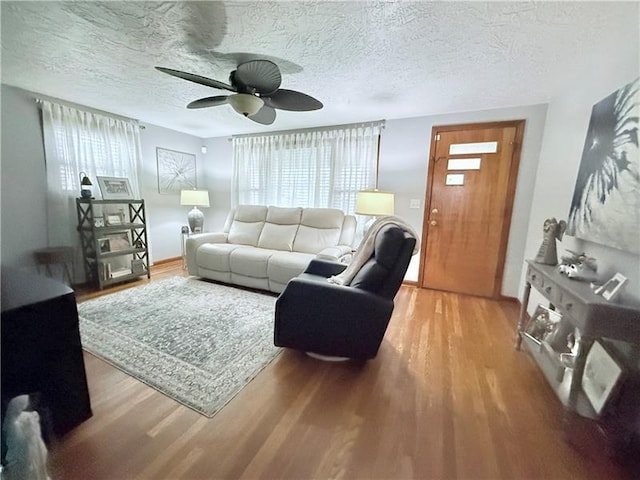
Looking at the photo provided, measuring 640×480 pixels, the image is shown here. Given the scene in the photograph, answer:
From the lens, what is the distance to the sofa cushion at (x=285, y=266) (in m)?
2.69

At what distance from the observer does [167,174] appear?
4039 millimetres

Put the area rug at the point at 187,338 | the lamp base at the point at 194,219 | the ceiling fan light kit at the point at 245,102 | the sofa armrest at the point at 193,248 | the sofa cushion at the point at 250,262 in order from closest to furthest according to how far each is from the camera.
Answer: the area rug at the point at 187,338, the ceiling fan light kit at the point at 245,102, the sofa cushion at the point at 250,262, the sofa armrest at the point at 193,248, the lamp base at the point at 194,219

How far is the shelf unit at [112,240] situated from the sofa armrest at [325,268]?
2400mm

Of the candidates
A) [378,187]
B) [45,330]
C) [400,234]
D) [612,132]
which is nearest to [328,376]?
[400,234]

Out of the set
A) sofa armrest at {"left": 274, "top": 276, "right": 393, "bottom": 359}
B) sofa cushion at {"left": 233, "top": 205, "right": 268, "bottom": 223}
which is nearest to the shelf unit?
sofa cushion at {"left": 233, "top": 205, "right": 268, "bottom": 223}

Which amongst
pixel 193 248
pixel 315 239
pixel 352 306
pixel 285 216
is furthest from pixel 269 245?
pixel 352 306

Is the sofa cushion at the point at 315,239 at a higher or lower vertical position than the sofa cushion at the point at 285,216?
lower

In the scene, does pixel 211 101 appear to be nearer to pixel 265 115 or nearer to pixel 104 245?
pixel 265 115

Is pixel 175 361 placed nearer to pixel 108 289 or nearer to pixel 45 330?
pixel 45 330

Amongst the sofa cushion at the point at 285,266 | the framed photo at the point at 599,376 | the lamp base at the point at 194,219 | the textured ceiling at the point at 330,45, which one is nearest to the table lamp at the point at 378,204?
the sofa cushion at the point at 285,266

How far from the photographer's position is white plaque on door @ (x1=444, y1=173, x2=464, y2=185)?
3016 mm

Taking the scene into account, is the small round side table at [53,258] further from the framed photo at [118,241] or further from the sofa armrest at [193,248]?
the sofa armrest at [193,248]

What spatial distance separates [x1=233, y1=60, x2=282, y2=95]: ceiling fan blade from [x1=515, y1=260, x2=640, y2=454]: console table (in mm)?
2114

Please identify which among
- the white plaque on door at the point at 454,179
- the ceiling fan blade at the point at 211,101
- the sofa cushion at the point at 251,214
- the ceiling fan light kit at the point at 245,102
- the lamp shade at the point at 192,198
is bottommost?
the sofa cushion at the point at 251,214
